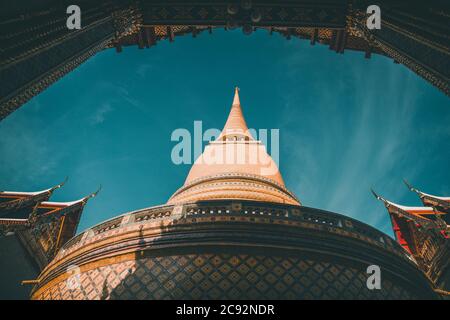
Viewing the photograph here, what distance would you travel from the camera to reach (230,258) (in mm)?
7285

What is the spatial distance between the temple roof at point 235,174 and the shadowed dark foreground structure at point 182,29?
6.05m

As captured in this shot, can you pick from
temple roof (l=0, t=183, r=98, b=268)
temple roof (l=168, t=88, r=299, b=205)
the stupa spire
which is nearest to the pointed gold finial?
the stupa spire

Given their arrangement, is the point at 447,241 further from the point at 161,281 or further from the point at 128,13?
the point at 128,13

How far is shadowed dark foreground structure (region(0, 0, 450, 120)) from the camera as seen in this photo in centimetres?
440

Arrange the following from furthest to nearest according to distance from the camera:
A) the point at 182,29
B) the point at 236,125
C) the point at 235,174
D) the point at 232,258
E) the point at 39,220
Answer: the point at 236,125, the point at 235,174, the point at 39,220, the point at 182,29, the point at 232,258

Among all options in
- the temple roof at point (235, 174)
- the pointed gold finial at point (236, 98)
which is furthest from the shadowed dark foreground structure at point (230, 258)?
the pointed gold finial at point (236, 98)

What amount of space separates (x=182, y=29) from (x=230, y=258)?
552cm

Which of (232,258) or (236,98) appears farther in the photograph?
(236,98)

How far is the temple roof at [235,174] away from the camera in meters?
13.1

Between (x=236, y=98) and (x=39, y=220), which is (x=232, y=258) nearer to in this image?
(x=39, y=220)

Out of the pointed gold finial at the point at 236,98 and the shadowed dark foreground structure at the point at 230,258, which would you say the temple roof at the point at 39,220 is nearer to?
the shadowed dark foreground structure at the point at 230,258

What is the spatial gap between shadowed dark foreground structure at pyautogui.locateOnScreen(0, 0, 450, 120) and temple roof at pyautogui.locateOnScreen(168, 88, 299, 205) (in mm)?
6046

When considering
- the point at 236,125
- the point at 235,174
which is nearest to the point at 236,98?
the point at 236,125
